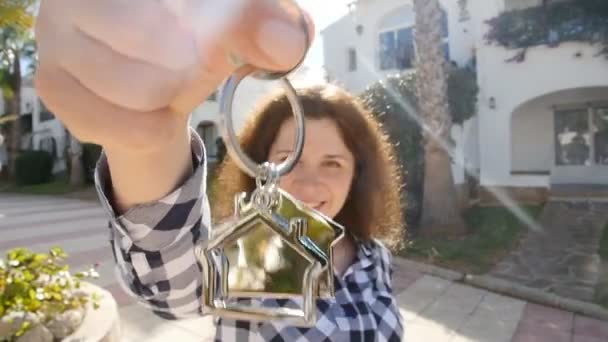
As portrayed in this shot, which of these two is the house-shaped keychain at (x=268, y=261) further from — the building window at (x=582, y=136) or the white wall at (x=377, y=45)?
the building window at (x=582, y=136)

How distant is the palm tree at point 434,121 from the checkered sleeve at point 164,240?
22.4ft

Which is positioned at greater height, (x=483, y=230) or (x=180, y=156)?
(x=180, y=156)

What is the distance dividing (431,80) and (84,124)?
7185 millimetres

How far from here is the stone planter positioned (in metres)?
2.88

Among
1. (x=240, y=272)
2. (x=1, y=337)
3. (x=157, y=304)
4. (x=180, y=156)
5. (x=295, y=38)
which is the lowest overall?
(x=1, y=337)

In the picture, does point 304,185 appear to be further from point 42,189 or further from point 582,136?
point 42,189

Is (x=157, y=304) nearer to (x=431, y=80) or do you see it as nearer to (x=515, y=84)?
(x=431, y=80)

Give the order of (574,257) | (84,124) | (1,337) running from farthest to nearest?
1. (574,257)
2. (1,337)
3. (84,124)

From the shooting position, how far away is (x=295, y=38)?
1.66 feet

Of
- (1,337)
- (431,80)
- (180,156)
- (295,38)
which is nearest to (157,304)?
(180,156)

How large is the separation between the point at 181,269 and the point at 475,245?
6889mm

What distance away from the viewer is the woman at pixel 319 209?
0.81m

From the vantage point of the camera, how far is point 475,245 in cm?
702

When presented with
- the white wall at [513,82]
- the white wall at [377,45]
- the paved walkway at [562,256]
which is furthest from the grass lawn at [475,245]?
the white wall at [513,82]
